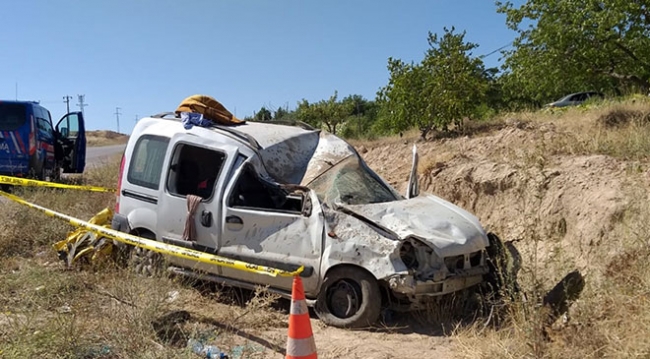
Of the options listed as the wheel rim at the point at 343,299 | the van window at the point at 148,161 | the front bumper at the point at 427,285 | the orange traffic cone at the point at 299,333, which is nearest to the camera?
the orange traffic cone at the point at 299,333

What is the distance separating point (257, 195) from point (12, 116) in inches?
401

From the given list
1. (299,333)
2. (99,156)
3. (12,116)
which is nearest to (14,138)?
(12,116)

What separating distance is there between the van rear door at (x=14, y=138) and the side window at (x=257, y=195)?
9737 mm

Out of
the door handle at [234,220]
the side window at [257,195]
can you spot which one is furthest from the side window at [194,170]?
the door handle at [234,220]

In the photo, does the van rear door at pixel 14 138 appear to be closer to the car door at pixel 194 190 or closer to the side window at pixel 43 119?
the side window at pixel 43 119

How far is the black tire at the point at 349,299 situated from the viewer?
16.4 feet

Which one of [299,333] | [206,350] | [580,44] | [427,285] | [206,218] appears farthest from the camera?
[580,44]

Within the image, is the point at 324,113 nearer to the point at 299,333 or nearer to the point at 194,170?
the point at 194,170

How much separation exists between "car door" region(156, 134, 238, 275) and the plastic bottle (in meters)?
1.57

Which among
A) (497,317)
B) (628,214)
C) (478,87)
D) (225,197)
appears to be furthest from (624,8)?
(225,197)

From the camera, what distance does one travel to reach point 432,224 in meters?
5.23

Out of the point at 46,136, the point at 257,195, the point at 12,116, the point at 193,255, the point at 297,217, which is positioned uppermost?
the point at 12,116

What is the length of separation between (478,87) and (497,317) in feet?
26.4

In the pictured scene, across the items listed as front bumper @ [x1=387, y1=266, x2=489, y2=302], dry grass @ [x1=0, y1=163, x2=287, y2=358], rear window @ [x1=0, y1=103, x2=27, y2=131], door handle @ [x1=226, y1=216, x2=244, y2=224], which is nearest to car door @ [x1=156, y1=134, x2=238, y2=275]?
door handle @ [x1=226, y1=216, x2=244, y2=224]
